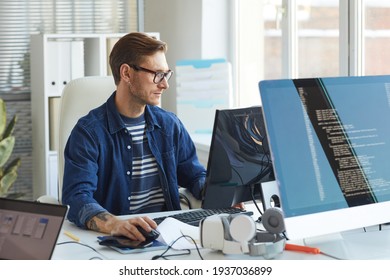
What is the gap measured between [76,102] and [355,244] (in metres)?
1.37

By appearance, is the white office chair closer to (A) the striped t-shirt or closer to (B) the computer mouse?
(A) the striped t-shirt

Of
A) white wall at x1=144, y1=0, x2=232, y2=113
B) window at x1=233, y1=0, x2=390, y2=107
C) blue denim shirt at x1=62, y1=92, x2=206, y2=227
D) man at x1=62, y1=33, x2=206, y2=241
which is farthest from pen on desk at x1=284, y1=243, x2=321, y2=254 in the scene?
white wall at x1=144, y1=0, x2=232, y2=113

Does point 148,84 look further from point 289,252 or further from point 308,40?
point 308,40

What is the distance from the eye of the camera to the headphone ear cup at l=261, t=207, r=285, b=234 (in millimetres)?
2027

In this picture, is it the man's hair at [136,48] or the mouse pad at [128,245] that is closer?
the mouse pad at [128,245]

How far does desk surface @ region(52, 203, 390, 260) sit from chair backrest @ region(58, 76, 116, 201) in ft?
2.73

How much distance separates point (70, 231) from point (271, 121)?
2.64 ft

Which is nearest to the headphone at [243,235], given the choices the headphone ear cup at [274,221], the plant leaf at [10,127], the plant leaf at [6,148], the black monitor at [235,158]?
the headphone ear cup at [274,221]

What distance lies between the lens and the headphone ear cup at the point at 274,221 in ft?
6.65

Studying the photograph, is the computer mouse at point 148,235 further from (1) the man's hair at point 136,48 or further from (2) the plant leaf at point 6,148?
(2) the plant leaf at point 6,148

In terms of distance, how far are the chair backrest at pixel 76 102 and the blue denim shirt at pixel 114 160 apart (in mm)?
275
